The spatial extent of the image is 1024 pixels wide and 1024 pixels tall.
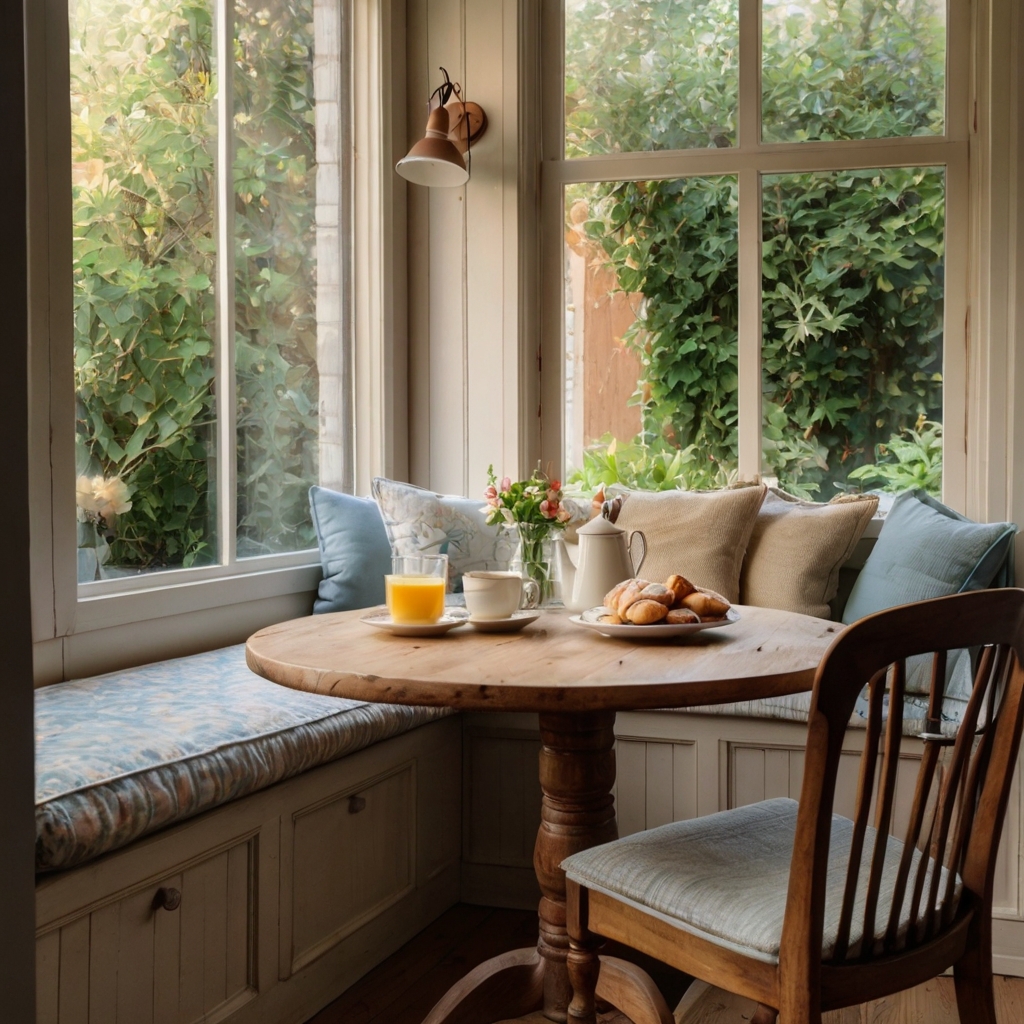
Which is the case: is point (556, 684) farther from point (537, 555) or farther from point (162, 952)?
point (162, 952)

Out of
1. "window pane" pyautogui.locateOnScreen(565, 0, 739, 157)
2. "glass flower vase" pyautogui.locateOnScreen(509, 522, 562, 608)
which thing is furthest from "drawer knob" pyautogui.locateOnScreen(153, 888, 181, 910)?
"window pane" pyautogui.locateOnScreen(565, 0, 739, 157)

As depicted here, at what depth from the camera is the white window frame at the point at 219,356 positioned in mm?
2043

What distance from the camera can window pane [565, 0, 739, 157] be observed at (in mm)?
3266

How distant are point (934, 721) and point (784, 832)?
39 centimetres

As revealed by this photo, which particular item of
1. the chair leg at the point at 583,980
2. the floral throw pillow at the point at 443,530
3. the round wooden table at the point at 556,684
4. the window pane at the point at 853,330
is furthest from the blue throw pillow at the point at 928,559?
the chair leg at the point at 583,980

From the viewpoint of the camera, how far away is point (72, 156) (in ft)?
7.09

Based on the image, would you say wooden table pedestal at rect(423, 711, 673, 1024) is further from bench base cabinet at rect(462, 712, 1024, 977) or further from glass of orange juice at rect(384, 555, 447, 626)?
bench base cabinet at rect(462, 712, 1024, 977)

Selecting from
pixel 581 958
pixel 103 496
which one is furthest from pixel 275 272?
pixel 581 958

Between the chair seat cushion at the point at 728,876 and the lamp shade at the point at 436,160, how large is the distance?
207 cm

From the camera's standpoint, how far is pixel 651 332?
334 cm

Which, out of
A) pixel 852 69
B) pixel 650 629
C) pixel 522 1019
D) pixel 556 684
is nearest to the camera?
pixel 556 684

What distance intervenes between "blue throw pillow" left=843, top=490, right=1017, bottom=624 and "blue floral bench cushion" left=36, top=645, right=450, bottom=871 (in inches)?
46.9

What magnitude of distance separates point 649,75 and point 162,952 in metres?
2.91

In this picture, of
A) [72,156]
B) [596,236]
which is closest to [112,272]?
[72,156]
